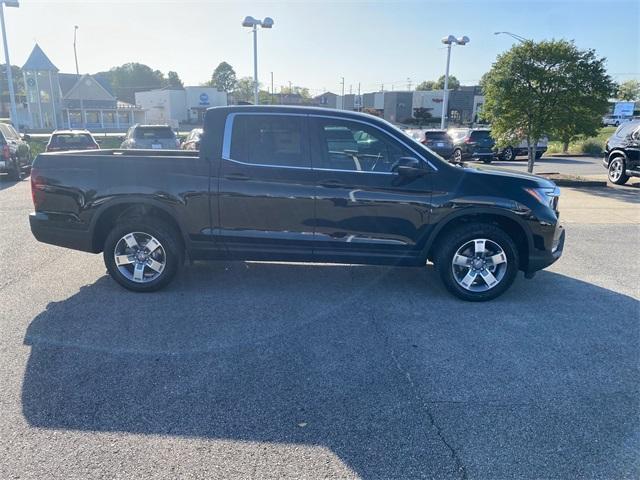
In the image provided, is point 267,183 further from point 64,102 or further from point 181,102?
point 181,102

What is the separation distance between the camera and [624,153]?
→ 14266 millimetres

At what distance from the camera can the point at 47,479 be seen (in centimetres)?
256

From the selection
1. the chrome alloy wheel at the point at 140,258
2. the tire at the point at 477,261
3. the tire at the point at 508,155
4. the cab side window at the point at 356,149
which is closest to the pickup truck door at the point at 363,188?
the cab side window at the point at 356,149

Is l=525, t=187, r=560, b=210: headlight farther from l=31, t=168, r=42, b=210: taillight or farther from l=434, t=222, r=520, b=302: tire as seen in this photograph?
l=31, t=168, r=42, b=210: taillight

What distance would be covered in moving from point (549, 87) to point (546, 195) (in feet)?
33.7

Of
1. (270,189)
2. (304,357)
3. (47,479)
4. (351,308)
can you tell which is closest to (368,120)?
(270,189)

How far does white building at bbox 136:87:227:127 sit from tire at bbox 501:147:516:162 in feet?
164

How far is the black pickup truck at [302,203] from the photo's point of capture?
196 inches

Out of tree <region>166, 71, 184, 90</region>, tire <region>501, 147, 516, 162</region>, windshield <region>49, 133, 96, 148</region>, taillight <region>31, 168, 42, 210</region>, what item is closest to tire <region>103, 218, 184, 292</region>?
taillight <region>31, 168, 42, 210</region>

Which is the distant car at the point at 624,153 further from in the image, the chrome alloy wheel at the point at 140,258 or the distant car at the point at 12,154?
the distant car at the point at 12,154

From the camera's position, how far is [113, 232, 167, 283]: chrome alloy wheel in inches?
205

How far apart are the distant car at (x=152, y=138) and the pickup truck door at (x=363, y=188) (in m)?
11.6

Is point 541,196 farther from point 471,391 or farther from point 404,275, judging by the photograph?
point 471,391

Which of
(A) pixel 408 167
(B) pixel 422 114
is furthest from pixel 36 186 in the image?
(B) pixel 422 114
